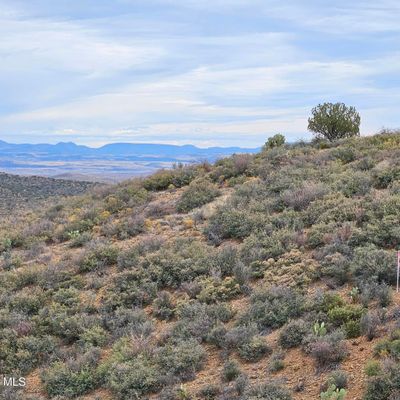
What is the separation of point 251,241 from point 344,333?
4755mm

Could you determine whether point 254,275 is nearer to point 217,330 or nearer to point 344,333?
point 217,330

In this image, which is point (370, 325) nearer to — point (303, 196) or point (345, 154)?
point (303, 196)

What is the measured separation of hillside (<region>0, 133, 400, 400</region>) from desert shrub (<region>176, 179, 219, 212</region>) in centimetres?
8

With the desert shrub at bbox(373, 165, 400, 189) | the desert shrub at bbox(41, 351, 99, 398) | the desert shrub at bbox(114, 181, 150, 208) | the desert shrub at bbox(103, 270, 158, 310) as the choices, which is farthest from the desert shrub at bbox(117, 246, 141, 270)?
the desert shrub at bbox(373, 165, 400, 189)

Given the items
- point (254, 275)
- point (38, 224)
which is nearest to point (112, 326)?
point (254, 275)

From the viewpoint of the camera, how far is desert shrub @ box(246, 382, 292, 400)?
7727 millimetres

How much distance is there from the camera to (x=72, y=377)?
948 centimetres

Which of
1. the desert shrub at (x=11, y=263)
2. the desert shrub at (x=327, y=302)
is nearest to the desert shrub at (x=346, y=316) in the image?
the desert shrub at (x=327, y=302)

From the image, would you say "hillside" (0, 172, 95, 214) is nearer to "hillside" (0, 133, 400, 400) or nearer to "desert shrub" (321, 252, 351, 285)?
"hillside" (0, 133, 400, 400)

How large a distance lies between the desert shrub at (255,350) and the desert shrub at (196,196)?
31.0 feet

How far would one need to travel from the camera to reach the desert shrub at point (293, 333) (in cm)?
907

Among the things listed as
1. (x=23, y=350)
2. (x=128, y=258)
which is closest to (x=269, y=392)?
(x=23, y=350)

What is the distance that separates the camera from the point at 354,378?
7801mm

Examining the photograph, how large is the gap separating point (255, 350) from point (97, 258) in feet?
21.9
